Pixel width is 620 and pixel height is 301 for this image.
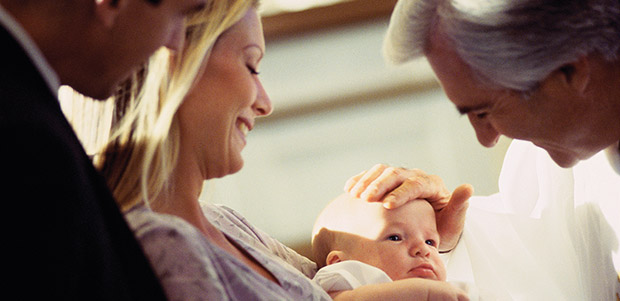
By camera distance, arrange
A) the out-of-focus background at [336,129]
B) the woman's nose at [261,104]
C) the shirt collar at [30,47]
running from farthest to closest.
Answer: the out-of-focus background at [336,129]
the woman's nose at [261,104]
the shirt collar at [30,47]

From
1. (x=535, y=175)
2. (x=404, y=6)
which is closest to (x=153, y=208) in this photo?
(x=404, y=6)

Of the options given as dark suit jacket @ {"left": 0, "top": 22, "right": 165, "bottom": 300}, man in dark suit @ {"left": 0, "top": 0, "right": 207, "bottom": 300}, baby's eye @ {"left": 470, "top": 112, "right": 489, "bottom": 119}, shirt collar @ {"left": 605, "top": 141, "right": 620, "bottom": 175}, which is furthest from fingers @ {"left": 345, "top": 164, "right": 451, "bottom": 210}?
dark suit jacket @ {"left": 0, "top": 22, "right": 165, "bottom": 300}

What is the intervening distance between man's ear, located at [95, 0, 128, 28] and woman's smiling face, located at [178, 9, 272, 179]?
0.48 meters

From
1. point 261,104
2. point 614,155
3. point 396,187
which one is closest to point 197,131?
point 261,104

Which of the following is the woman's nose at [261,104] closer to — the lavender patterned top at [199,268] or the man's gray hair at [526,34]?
the lavender patterned top at [199,268]

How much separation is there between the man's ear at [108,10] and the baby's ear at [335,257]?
1.12m

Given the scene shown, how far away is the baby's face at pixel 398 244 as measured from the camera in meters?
1.85

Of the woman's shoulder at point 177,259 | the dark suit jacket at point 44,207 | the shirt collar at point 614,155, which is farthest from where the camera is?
the shirt collar at point 614,155

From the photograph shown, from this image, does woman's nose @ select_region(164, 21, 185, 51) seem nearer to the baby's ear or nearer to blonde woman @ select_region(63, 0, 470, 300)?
blonde woman @ select_region(63, 0, 470, 300)

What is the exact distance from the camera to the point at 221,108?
1.42 meters

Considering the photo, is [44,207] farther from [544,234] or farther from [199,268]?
[544,234]

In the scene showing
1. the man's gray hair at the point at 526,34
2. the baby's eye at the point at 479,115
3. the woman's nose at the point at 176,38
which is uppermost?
the woman's nose at the point at 176,38

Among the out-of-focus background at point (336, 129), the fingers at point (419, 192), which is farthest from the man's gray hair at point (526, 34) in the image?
the out-of-focus background at point (336, 129)

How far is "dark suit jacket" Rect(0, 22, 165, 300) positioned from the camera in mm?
729
